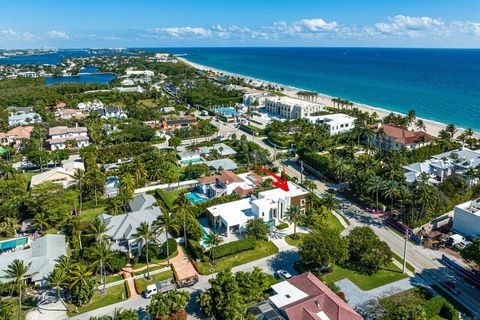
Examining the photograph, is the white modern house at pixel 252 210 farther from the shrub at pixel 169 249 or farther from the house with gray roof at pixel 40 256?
the house with gray roof at pixel 40 256

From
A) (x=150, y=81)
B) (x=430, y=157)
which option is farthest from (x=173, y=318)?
(x=150, y=81)

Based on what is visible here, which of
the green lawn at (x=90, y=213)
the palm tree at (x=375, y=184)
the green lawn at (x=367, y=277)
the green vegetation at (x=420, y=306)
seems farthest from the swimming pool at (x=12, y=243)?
the palm tree at (x=375, y=184)

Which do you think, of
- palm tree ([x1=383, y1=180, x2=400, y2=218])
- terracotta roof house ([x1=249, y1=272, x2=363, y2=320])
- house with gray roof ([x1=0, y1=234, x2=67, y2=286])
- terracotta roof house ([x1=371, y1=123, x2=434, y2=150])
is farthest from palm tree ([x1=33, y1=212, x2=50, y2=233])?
terracotta roof house ([x1=371, y1=123, x2=434, y2=150])

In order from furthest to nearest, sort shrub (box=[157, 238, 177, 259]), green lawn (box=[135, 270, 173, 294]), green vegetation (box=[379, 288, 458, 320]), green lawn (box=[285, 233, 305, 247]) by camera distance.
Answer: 1. green lawn (box=[285, 233, 305, 247])
2. shrub (box=[157, 238, 177, 259])
3. green lawn (box=[135, 270, 173, 294])
4. green vegetation (box=[379, 288, 458, 320])

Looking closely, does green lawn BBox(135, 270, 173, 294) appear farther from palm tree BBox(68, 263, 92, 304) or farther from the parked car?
the parked car

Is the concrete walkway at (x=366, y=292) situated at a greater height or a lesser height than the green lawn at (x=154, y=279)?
greater

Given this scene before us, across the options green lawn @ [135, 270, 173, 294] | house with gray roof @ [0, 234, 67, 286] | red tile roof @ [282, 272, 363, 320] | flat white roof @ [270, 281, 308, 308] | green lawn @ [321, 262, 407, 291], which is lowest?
green lawn @ [135, 270, 173, 294]
